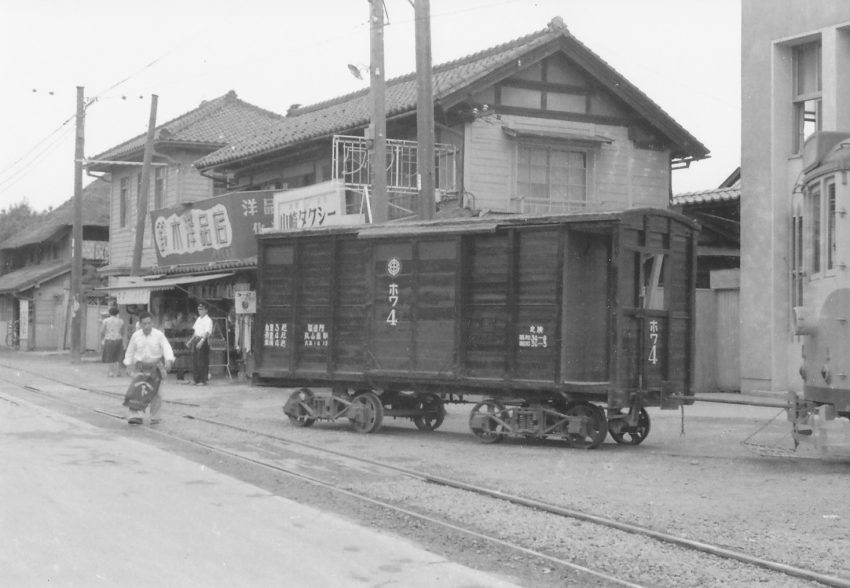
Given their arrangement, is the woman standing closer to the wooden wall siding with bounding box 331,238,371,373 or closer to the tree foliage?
the wooden wall siding with bounding box 331,238,371,373

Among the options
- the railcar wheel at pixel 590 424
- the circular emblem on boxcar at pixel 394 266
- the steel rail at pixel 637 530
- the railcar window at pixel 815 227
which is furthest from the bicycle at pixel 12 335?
the railcar window at pixel 815 227

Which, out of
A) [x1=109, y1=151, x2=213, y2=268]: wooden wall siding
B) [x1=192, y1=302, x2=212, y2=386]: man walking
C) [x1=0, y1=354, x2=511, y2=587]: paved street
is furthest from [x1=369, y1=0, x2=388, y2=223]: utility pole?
[x1=109, y1=151, x2=213, y2=268]: wooden wall siding

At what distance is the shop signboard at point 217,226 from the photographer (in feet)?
90.4

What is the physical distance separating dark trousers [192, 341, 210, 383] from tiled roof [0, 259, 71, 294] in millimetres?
25391

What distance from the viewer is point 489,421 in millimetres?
14328

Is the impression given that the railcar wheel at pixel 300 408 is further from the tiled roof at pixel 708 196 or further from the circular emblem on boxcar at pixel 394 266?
the tiled roof at pixel 708 196

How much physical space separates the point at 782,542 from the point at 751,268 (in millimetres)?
13146

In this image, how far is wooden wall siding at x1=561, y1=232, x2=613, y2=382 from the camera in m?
13.6

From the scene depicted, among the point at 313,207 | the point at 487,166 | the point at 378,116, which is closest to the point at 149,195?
the point at 313,207

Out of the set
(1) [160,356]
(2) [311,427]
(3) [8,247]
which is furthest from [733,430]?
(3) [8,247]

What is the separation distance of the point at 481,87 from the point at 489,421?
36.6 feet

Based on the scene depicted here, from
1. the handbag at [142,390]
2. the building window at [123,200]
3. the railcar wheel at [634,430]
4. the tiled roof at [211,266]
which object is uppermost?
the building window at [123,200]

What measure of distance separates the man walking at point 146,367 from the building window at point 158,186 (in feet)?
74.3

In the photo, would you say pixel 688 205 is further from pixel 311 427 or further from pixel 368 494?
pixel 368 494
